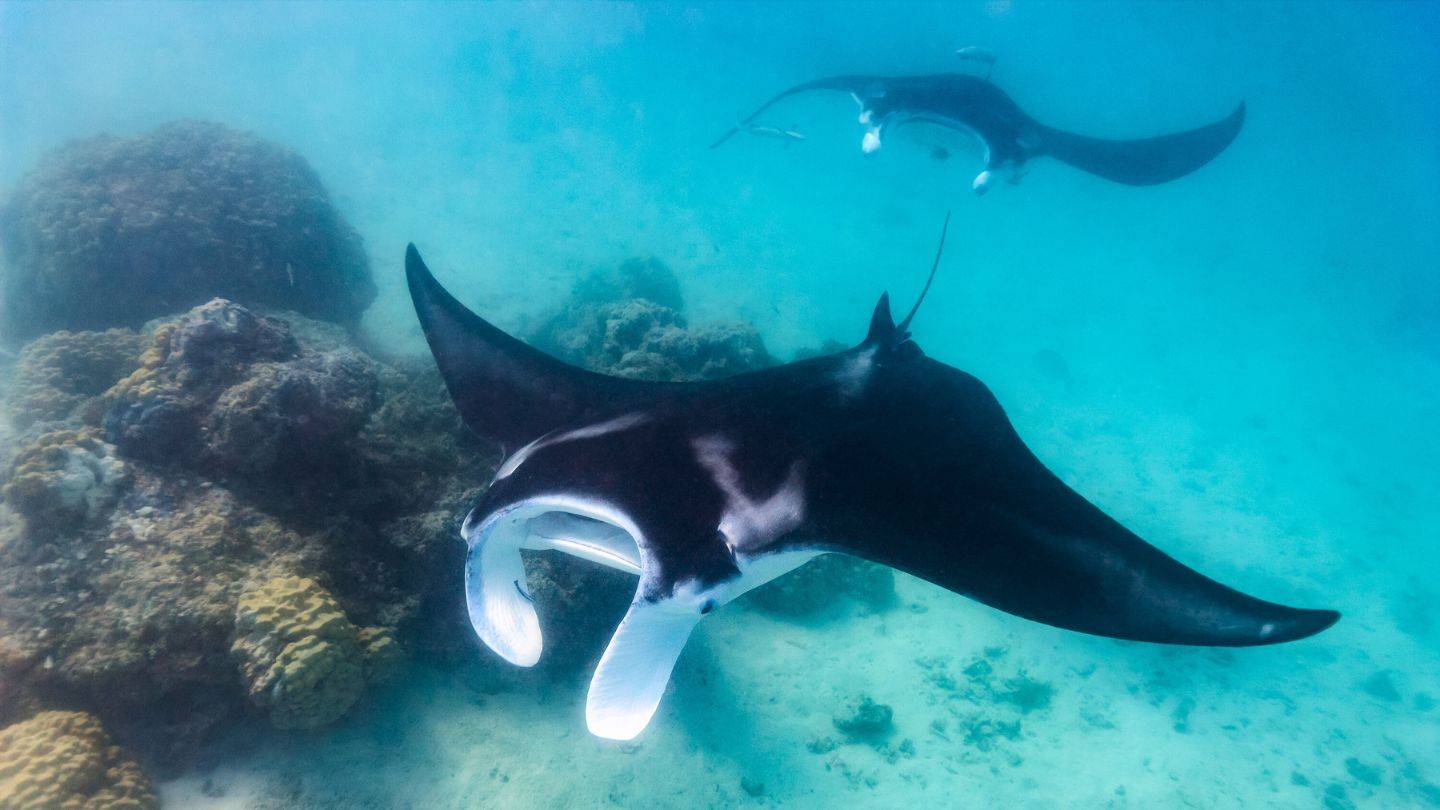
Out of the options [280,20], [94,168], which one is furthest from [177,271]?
[280,20]

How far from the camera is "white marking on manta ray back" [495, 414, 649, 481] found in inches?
103

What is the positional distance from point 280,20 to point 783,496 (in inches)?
2319

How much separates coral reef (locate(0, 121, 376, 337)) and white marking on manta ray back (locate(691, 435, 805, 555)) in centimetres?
930

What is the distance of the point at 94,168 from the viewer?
9.23 m

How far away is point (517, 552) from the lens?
8.46 ft

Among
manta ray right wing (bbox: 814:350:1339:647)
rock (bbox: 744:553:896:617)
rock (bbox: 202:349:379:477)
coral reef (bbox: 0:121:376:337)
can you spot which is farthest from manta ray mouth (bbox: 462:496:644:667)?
coral reef (bbox: 0:121:376:337)

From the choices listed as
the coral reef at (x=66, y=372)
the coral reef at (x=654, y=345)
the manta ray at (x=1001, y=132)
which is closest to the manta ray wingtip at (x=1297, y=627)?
the coral reef at (x=654, y=345)

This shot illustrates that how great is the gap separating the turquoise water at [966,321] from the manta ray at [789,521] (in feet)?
9.24

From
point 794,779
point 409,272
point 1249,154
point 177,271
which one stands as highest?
point 409,272

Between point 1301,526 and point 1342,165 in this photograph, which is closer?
point 1301,526

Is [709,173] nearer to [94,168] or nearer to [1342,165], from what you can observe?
[94,168]

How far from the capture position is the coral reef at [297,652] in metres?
3.34

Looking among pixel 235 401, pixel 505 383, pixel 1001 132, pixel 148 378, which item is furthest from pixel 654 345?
pixel 1001 132

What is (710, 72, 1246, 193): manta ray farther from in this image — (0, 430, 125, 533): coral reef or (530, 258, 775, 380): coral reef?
(0, 430, 125, 533): coral reef
